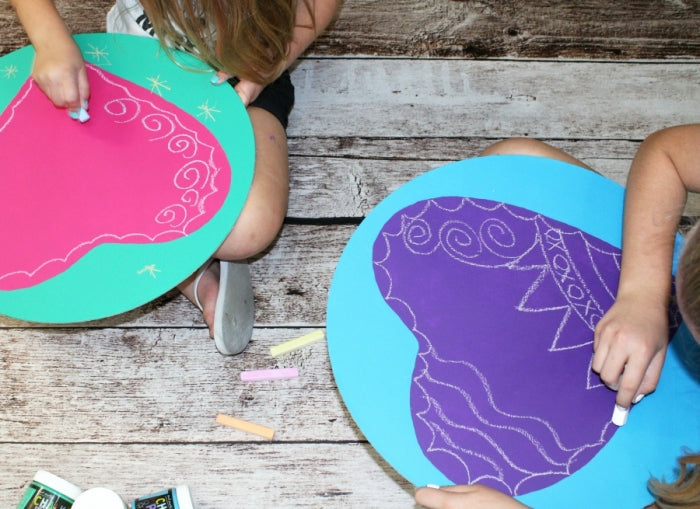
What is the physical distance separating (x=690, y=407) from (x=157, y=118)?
741mm

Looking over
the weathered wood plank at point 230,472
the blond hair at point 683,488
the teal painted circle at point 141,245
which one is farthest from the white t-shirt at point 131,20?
the blond hair at point 683,488

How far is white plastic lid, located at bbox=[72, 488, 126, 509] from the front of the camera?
829 millimetres

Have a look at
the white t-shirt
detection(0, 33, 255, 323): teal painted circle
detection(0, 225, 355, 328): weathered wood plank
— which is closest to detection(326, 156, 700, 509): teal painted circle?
detection(0, 33, 255, 323): teal painted circle

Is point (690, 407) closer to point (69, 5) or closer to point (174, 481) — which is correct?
point (174, 481)

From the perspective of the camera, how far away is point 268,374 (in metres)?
0.98

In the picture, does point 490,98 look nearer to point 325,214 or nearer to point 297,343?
point 325,214

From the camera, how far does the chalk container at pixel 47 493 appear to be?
855 millimetres

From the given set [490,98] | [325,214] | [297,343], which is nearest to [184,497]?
[297,343]

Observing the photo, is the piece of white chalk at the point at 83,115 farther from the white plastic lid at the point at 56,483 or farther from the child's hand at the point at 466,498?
the child's hand at the point at 466,498

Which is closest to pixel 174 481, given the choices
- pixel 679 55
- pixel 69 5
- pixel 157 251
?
pixel 157 251

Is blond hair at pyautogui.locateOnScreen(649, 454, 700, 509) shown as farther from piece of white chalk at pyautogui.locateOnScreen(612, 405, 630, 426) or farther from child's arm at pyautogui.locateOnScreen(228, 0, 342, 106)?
child's arm at pyautogui.locateOnScreen(228, 0, 342, 106)

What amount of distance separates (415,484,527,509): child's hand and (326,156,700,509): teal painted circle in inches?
1.2

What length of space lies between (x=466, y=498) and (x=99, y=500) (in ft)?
1.58

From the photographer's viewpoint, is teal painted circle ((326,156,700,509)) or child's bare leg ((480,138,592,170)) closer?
teal painted circle ((326,156,700,509))
